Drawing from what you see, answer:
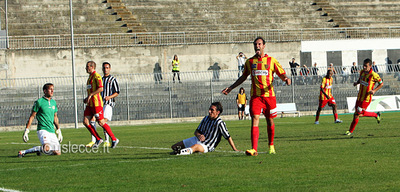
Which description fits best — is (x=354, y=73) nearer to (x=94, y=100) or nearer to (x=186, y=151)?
(x=94, y=100)

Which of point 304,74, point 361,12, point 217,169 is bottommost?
point 217,169

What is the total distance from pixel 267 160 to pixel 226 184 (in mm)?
2805

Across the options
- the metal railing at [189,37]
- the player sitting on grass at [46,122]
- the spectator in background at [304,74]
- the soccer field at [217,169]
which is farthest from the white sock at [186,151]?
the metal railing at [189,37]

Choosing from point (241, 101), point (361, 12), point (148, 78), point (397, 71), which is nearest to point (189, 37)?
point (148, 78)

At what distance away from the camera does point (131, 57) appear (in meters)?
38.5

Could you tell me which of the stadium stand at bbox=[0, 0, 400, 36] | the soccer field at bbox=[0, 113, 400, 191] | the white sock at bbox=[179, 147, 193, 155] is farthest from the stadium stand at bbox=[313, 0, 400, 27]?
the white sock at bbox=[179, 147, 193, 155]

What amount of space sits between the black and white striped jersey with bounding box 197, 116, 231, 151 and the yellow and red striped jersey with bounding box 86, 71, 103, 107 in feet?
12.5

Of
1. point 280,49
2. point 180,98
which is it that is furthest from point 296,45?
point 180,98

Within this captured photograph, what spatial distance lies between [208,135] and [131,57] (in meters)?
26.4

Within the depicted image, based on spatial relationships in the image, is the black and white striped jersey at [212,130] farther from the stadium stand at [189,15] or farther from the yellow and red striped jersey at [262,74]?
the stadium stand at [189,15]

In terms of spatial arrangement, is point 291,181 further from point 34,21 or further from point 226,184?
point 34,21

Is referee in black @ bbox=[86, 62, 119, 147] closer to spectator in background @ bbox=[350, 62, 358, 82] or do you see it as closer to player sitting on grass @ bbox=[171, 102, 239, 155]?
player sitting on grass @ bbox=[171, 102, 239, 155]

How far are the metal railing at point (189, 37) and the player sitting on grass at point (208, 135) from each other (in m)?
26.0

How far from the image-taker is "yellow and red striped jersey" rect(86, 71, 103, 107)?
1545cm
